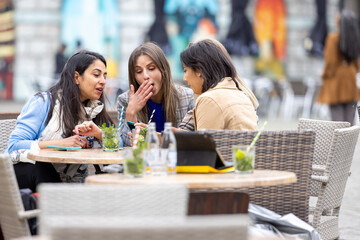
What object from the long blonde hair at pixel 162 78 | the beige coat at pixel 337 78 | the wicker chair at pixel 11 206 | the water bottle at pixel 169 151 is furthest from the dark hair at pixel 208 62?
the beige coat at pixel 337 78

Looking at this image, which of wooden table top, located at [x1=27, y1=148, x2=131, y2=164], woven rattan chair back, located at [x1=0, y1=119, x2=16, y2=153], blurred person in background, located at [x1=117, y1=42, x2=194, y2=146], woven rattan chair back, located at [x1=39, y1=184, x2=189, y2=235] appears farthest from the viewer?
woven rattan chair back, located at [x1=0, y1=119, x2=16, y2=153]

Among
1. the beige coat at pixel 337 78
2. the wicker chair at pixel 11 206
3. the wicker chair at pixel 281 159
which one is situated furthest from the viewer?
the beige coat at pixel 337 78

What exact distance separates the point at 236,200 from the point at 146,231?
133cm

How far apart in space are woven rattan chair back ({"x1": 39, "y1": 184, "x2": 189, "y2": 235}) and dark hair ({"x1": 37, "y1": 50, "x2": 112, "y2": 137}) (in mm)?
2306

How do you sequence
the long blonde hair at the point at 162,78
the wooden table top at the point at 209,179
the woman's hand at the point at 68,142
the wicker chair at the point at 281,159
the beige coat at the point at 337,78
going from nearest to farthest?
the wooden table top at the point at 209,179, the wicker chair at the point at 281,159, the woman's hand at the point at 68,142, the long blonde hair at the point at 162,78, the beige coat at the point at 337,78

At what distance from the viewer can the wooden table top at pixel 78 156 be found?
12.4 ft

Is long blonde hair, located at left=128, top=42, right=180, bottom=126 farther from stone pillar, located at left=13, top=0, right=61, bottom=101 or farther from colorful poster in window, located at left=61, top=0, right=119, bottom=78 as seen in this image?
stone pillar, located at left=13, top=0, right=61, bottom=101

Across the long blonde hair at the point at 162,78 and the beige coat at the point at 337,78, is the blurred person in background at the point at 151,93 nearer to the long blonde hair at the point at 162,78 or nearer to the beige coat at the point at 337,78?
the long blonde hair at the point at 162,78

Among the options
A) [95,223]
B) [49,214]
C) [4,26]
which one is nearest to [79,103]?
[49,214]

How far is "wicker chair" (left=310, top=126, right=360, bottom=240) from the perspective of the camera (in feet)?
13.3

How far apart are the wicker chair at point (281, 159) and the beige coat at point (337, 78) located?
6.25 meters

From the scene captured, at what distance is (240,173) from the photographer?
3.16 metres

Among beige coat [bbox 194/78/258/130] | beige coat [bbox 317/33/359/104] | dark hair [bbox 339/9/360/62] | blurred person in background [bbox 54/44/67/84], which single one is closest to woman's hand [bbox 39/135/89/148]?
beige coat [bbox 194/78/258/130]

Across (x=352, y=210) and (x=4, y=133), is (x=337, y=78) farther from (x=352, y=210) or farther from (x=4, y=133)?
(x=4, y=133)
